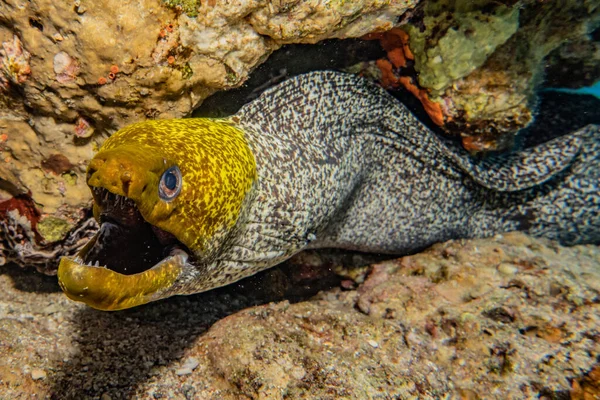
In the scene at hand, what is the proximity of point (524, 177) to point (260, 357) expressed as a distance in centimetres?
356

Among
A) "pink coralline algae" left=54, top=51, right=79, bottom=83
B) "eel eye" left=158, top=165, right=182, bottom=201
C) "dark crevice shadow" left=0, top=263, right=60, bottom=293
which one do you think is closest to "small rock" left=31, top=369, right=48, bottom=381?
"dark crevice shadow" left=0, top=263, right=60, bottom=293

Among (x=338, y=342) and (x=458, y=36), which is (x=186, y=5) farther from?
(x=338, y=342)

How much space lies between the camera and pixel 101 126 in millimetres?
2854

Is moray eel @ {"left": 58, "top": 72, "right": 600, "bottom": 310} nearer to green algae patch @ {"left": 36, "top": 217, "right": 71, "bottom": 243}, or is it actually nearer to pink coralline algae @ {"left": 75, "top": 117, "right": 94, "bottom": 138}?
pink coralline algae @ {"left": 75, "top": 117, "right": 94, "bottom": 138}

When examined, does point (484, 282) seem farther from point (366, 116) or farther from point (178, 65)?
point (178, 65)

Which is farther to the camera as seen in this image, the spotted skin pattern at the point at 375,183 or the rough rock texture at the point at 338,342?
the spotted skin pattern at the point at 375,183

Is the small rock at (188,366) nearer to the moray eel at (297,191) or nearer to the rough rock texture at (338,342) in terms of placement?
the rough rock texture at (338,342)

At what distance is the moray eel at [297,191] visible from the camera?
191 cm

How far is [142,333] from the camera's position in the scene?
2883 mm

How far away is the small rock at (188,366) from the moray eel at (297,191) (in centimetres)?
49

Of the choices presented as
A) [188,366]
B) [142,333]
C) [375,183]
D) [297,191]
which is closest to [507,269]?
[375,183]

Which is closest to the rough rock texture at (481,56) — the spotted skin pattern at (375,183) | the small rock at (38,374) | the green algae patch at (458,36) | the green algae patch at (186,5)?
→ the green algae patch at (458,36)

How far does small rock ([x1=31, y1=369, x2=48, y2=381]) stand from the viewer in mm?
2357

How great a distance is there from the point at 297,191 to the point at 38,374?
208 cm
